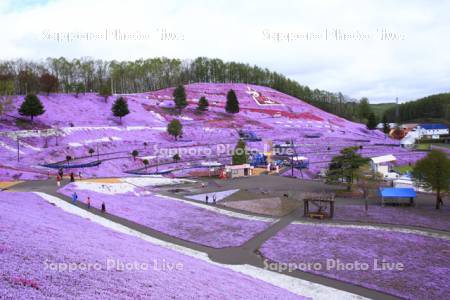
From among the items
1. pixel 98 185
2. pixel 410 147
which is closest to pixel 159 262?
pixel 98 185

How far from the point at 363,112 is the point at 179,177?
15618 cm

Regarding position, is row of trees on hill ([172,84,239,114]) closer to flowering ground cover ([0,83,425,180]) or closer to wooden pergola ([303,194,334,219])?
flowering ground cover ([0,83,425,180])

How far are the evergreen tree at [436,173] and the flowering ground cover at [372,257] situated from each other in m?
14.6

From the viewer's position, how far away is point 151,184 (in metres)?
55.3

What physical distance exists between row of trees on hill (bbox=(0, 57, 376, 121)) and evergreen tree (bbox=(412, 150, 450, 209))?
86.1m

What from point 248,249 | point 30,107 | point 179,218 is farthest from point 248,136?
point 248,249

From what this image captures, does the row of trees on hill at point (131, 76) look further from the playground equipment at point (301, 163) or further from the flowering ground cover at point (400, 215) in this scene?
the flowering ground cover at point (400, 215)

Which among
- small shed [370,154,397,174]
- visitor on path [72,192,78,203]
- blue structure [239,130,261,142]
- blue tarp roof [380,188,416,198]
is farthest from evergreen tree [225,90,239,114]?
visitor on path [72,192,78,203]

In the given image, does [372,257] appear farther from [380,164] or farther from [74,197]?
[380,164]

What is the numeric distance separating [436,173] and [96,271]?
141 ft

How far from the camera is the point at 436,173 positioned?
148 feet

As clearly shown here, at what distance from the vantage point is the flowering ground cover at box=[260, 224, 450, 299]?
24344 millimetres

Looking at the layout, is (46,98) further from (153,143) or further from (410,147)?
(410,147)

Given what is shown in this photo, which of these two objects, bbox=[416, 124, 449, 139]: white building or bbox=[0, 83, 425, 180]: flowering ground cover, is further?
bbox=[416, 124, 449, 139]: white building
